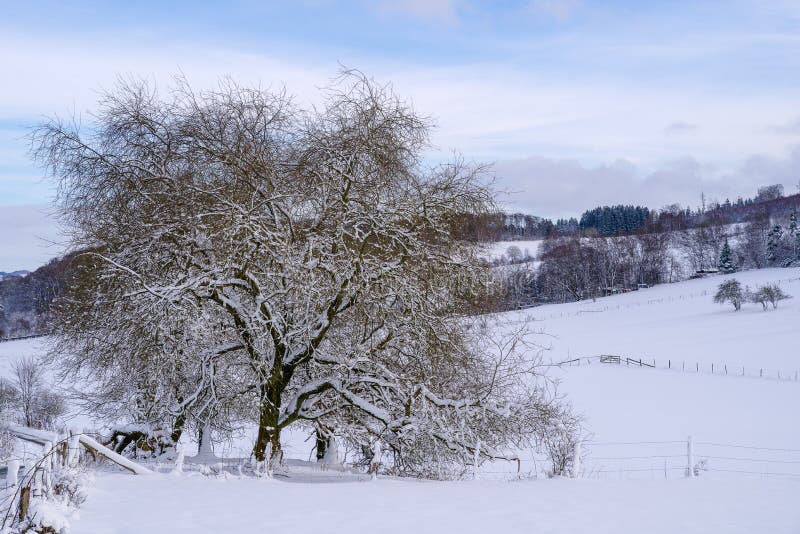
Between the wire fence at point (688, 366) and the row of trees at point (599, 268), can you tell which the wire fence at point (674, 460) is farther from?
the row of trees at point (599, 268)

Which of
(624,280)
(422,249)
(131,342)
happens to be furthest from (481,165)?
(624,280)

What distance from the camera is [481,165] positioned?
1226 cm

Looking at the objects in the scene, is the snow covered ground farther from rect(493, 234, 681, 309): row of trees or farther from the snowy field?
rect(493, 234, 681, 309): row of trees

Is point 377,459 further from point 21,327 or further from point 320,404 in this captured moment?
point 21,327

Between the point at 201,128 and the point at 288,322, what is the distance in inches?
158

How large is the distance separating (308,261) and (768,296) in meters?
71.5

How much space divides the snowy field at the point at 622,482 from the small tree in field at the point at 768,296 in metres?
6.15

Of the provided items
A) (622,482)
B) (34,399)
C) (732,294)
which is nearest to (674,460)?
(622,482)

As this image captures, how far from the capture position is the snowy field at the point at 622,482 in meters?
8.11

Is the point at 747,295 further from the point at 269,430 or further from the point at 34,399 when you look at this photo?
the point at 269,430

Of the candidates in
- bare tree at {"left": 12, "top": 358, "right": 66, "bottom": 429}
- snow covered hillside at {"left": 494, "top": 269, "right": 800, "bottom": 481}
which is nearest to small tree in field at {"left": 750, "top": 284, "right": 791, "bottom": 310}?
snow covered hillside at {"left": 494, "top": 269, "right": 800, "bottom": 481}

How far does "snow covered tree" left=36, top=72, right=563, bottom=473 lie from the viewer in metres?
11.0

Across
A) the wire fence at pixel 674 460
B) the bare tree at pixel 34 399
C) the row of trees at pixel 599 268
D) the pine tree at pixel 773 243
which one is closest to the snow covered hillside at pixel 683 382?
the wire fence at pixel 674 460

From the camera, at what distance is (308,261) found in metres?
10.8
